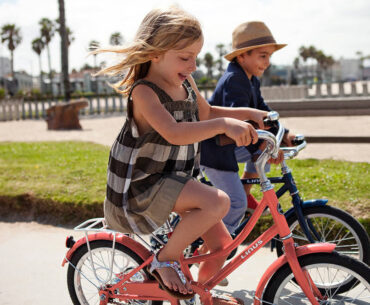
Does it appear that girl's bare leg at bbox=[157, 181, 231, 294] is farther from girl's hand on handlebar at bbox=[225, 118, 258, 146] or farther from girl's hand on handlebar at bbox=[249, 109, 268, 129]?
girl's hand on handlebar at bbox=[249, 109, 268, 129]

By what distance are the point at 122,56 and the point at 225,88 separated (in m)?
1.02

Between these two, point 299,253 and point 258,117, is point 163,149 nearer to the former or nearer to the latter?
point 258,117

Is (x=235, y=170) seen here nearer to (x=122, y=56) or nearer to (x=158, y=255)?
(x=158, y=255)

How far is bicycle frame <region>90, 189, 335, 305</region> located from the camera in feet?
6.97

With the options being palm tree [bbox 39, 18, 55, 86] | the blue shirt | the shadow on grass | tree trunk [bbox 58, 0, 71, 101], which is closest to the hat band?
the blue shirt

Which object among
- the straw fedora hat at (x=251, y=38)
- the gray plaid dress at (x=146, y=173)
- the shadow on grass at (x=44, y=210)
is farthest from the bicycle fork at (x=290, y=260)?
the shadow on grass at (x=44, y=210)

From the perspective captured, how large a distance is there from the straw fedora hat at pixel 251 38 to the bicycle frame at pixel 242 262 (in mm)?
1243

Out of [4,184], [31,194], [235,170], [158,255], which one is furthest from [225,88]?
[4,184]

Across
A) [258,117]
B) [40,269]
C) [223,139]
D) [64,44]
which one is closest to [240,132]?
[223,139]

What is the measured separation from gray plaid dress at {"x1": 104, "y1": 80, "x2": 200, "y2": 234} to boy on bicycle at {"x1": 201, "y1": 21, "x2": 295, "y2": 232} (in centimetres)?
61

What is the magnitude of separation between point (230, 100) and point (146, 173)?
0.99 meters

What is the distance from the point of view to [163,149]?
219 centimetres

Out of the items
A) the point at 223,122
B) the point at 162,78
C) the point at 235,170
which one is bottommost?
the point at 235,170

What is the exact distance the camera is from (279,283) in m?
2.17
